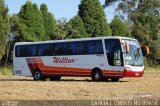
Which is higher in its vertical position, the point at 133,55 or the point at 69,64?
the point at 133,55

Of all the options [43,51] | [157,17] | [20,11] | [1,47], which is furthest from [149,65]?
[43,51]

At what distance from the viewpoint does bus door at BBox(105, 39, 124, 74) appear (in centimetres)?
2978

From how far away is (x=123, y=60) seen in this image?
2970cm

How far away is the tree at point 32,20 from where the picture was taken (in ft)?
172

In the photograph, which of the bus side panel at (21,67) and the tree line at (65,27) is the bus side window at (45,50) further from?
the tree line at (65,27)

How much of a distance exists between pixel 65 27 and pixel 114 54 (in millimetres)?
27150

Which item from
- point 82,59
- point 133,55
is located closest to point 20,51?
point 82,59

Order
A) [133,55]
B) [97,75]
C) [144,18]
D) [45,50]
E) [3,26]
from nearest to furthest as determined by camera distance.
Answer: [133,55] < [97,75] < [45,50] < [3,26] < [144,18]

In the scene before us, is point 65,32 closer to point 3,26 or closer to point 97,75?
point 3,26

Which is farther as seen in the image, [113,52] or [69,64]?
[69,64]

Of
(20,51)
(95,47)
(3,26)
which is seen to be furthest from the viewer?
(3,26)

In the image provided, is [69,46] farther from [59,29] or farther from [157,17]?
[157,17]

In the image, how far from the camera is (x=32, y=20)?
5300 cm

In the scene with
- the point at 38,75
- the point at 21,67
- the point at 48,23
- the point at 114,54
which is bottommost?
the point at 38,75
